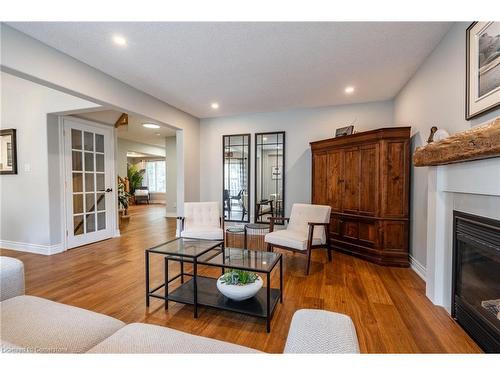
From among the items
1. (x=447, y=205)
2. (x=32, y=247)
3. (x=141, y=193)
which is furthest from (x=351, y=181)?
(x=141, y=193)

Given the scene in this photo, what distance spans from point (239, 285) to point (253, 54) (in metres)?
2.31

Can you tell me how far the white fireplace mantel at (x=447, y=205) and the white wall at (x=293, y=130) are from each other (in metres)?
2.27

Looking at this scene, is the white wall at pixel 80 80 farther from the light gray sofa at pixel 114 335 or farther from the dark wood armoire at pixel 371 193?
the dark wood armoire at pixel 371 193

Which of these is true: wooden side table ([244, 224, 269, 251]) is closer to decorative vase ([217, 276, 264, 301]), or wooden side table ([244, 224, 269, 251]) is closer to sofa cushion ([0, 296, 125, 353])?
decorative vase ([217, 276, 264, 301])

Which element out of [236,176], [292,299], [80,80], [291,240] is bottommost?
[292,299]

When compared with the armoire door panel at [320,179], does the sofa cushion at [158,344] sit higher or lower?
lower

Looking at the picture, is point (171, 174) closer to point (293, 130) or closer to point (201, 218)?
point (201, 218)

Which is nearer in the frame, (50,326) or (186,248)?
(50,326)

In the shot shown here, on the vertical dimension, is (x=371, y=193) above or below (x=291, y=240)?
above

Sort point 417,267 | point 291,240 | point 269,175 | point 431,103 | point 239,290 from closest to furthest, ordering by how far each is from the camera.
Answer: point 239,290
point 431,103
point 417,267
point 291,240
point 269,175

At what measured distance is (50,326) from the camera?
43.5 inches

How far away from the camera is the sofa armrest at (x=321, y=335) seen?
2.84 feet

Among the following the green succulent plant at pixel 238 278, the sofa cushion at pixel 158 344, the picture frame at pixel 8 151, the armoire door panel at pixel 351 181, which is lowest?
the green succulent plant at pixel 238 278

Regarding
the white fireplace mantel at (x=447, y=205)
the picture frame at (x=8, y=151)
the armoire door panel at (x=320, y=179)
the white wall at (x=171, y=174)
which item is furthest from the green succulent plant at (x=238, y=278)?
the white wall at (x=171, y=174)
